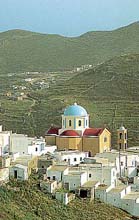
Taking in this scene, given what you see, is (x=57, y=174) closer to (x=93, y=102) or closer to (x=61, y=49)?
(x=93, y=102)

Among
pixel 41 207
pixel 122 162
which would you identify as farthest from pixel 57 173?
pixel 122 162

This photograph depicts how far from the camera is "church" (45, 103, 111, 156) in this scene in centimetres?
4650

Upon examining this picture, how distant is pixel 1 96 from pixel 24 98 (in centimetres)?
458

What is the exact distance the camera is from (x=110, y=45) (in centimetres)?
14300

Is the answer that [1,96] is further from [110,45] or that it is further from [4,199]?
[110,45]

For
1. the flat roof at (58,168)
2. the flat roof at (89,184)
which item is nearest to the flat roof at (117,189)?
the flat roof at (89,184)

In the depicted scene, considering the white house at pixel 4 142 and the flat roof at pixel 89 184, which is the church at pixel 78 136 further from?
the flat roof at pixel 89 184

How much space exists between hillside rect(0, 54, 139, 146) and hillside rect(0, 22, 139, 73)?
38.6m

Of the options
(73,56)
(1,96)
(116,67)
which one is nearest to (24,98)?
(1,96)

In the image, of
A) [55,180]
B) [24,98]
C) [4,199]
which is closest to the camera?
[4,199]

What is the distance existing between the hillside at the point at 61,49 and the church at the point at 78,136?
74.4 metres

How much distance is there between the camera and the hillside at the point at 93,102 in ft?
200

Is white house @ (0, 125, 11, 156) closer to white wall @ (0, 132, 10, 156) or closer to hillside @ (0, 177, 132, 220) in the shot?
white wall @ (0, 132, 10, 156)

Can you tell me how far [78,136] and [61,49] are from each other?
9532cm
